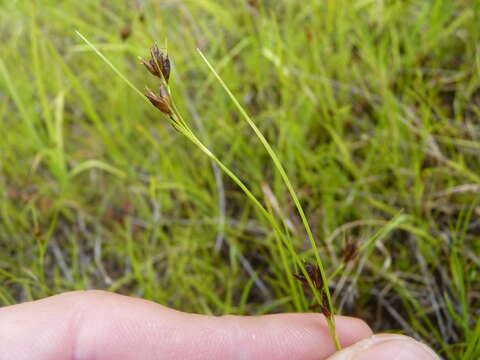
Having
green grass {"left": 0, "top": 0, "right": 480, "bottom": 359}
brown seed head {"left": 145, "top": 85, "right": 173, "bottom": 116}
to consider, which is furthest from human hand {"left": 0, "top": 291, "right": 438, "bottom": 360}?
brown seed head {"left": 145, "top": 85, "right": 173, "bottom": 116}

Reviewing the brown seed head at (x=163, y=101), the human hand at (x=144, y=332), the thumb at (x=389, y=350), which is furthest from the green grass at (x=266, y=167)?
the brown seed head at (x=163, y=101)

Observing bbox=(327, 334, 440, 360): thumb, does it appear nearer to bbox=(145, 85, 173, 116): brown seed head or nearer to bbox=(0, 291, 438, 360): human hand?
bbox=(0, 291, 438, 360): human hand

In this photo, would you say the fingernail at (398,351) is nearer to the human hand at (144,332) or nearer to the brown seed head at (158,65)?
the human hand at (144,332)

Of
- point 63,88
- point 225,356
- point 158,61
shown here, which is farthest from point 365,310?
point 63,88

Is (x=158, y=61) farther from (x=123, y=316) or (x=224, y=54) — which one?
(x=224, y=54)

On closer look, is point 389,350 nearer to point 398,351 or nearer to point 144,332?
point 398,351

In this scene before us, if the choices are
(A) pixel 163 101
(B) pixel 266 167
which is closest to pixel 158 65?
(A) pixel 163 101
